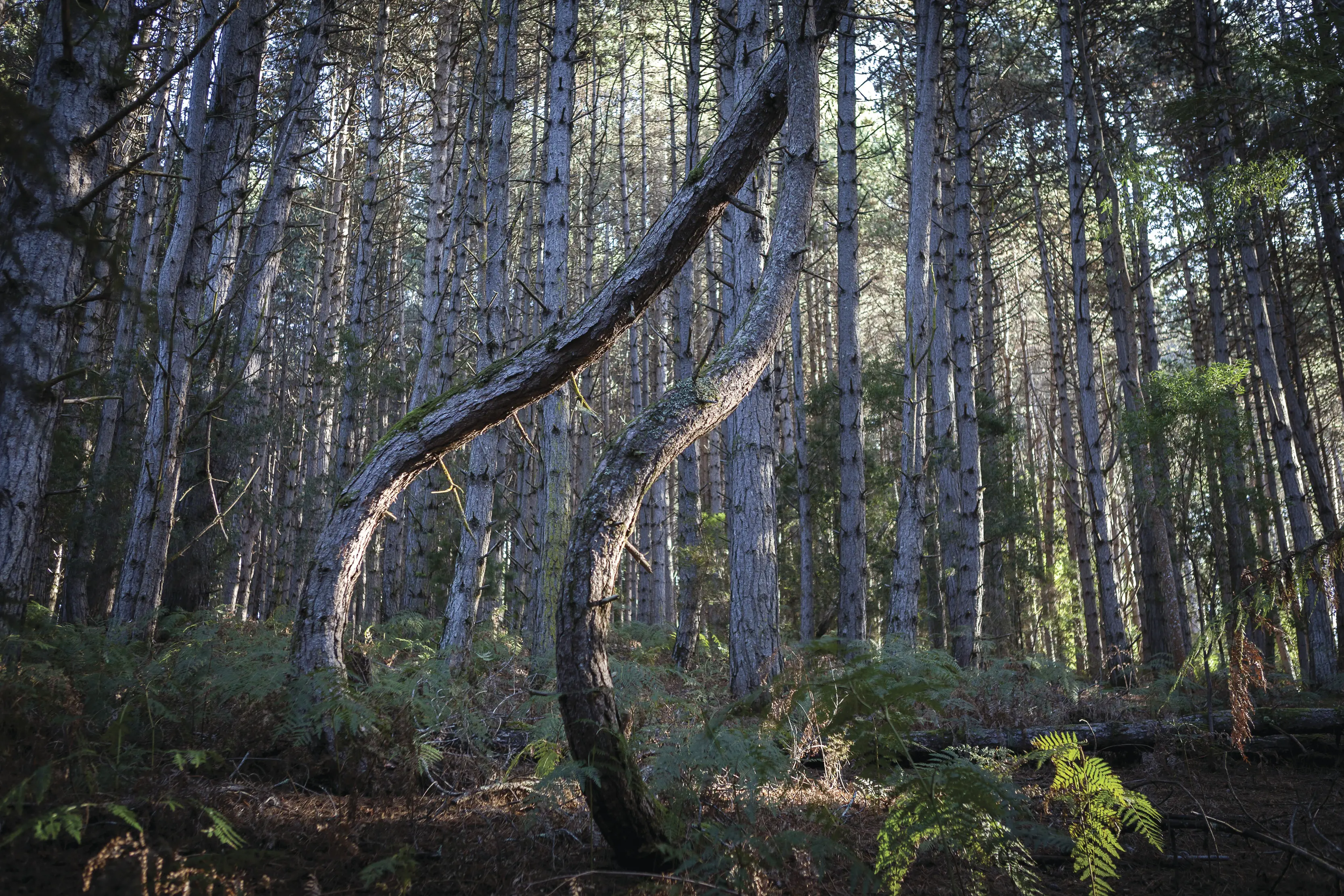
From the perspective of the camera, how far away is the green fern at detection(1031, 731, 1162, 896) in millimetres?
2904

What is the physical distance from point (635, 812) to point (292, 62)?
39.4ft

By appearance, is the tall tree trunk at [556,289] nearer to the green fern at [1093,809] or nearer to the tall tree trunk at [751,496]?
the tall tree trunk at [751,496]

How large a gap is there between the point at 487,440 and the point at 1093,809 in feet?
24.2

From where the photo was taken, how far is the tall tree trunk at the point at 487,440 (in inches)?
320

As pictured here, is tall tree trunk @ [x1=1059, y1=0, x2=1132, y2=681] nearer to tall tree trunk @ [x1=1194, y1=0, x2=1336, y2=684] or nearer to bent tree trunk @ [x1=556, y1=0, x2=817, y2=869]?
tall tree trunk @ [x1=1194, y1=0, x2=1336, y2=684]

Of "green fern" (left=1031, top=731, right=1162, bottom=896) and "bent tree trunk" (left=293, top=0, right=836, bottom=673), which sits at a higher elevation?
"bent tree trunk" (left=293, top=0, right=836, bottom=673)

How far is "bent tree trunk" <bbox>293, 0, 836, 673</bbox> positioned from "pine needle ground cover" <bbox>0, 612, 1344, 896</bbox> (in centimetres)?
38

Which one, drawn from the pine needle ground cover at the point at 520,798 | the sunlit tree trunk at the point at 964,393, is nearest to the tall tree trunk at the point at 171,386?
the pine needle ground cover at the point at 520,798

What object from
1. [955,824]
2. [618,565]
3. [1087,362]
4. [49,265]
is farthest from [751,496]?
[1087,362]

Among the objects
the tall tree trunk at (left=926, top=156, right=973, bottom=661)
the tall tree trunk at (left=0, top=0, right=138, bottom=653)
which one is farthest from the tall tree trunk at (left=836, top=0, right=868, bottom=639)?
the tall tree trunk at (left=0, top=0, right=138, bottom=653)

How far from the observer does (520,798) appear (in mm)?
3893

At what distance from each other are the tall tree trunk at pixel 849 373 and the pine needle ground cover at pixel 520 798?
5.23 m

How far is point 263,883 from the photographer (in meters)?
2.49

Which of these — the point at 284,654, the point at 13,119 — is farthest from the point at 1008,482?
the point at 13,119
